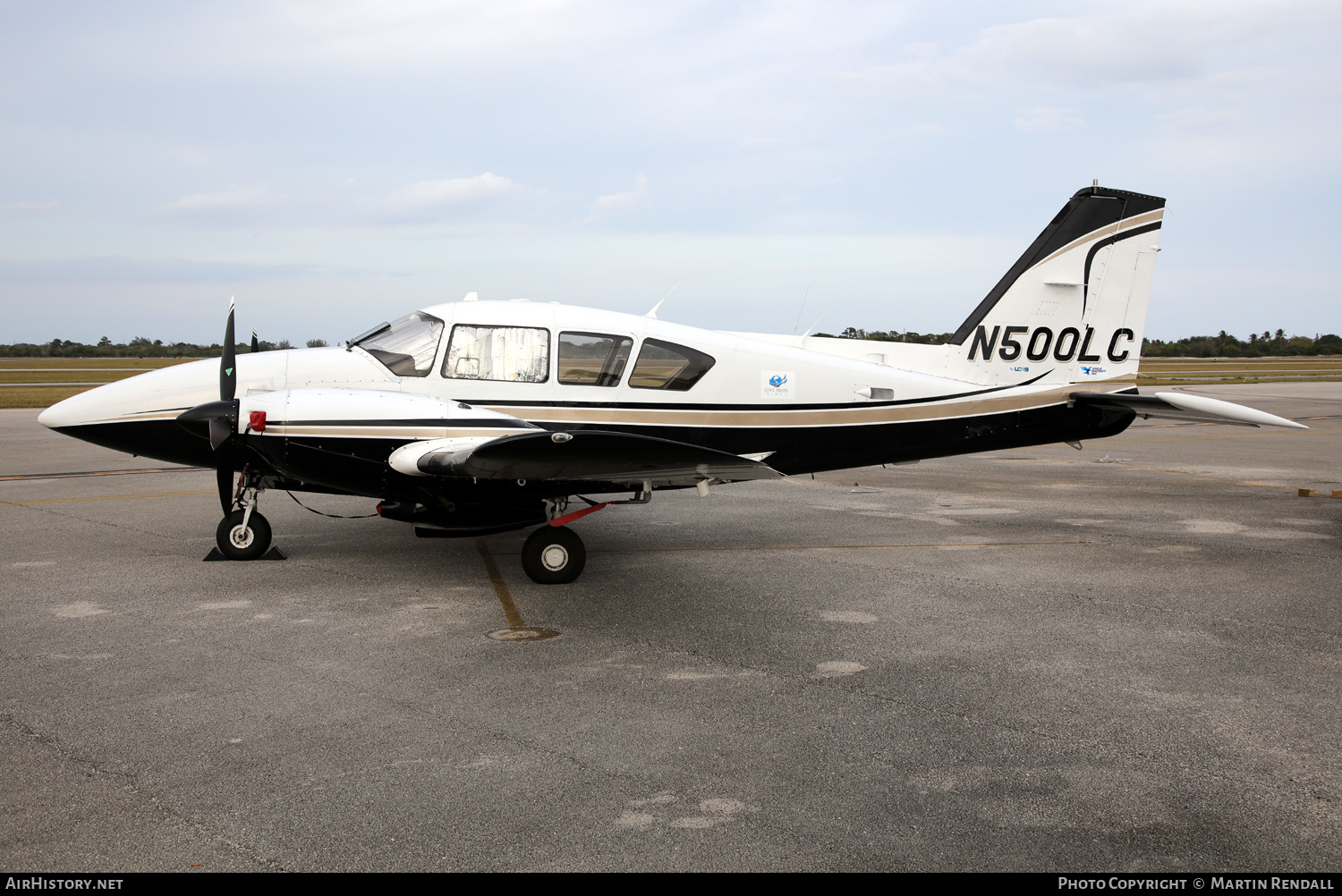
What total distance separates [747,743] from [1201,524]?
346 inches

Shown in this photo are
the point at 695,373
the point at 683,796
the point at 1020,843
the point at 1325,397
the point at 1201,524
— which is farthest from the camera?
the point at 1325,397

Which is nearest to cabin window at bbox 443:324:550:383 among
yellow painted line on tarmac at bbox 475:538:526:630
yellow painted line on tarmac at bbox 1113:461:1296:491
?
yellow painted line on tarmac at bbox 475:538:526:630

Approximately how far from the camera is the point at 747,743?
14.9 ft

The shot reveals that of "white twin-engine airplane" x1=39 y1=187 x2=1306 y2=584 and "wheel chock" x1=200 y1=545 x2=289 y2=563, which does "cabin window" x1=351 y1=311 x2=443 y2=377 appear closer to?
"white twin-engine airplane" x1=39 y1=187 x2=1306 y2=584

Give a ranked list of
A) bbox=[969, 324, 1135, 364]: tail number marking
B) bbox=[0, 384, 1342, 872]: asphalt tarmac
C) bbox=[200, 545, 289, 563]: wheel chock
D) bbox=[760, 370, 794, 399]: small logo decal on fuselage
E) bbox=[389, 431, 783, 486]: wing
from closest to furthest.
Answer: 1. bbox=[0, 384, 1342, 872]: asphalt tarmac
2. bbox=[389, 431, 783, 486]: wing
3. bbox=[200, 545, 289, 563]: wheel chock
4. bbox=[760, 370, 794, 399]: small logo decal on fuselage
5. bbox=[969, 324, 1135, 364]: tail number marking

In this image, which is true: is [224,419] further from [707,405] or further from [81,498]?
[81,498]

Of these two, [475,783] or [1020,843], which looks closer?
[1020,843]

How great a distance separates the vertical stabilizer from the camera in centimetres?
984

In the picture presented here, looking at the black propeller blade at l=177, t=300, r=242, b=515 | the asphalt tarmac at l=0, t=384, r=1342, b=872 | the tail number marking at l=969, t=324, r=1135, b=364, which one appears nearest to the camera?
the asphalt tarmac at l=0, t=384, r=1342, b=872

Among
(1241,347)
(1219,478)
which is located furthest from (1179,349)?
(1219,478)

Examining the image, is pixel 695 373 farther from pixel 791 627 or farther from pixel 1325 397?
pixel 1325 397

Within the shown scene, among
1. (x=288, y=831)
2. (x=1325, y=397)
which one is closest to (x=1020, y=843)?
(x=288, y=831)

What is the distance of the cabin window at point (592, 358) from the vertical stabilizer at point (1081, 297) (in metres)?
3.84

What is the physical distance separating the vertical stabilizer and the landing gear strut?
7.37 meters
